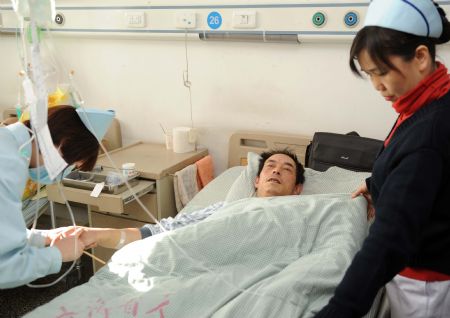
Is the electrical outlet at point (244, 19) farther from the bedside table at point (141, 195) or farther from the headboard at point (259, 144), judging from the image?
the bedside table at point (141, 195)

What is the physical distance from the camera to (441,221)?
100 centimetres

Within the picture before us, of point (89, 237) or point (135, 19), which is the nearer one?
point (89, 237)

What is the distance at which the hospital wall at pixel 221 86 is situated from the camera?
2.44 meters

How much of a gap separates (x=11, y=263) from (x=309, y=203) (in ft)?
3.83

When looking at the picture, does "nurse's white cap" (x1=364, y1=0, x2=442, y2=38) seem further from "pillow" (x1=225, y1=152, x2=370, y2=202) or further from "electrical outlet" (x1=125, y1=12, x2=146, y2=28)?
"electrical outlet" (x1=125, y1=12, x2=146, y2=28)

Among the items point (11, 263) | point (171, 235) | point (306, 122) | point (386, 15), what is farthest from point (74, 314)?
point (306, 122)

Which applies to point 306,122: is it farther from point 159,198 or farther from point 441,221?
point 441,221

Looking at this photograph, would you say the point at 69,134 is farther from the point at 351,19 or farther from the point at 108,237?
the point at 351,19

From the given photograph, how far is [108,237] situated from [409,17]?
1.35 metres

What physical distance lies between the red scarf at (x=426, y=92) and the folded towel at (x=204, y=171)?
1.77m

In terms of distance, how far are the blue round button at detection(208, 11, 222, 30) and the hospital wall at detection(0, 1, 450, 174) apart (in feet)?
0.38

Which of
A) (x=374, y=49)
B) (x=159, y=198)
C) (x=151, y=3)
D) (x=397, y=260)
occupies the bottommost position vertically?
(x=159, y=198)

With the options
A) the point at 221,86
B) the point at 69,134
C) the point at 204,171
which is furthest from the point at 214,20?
the point at 69,134

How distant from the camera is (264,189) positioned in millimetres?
2053
